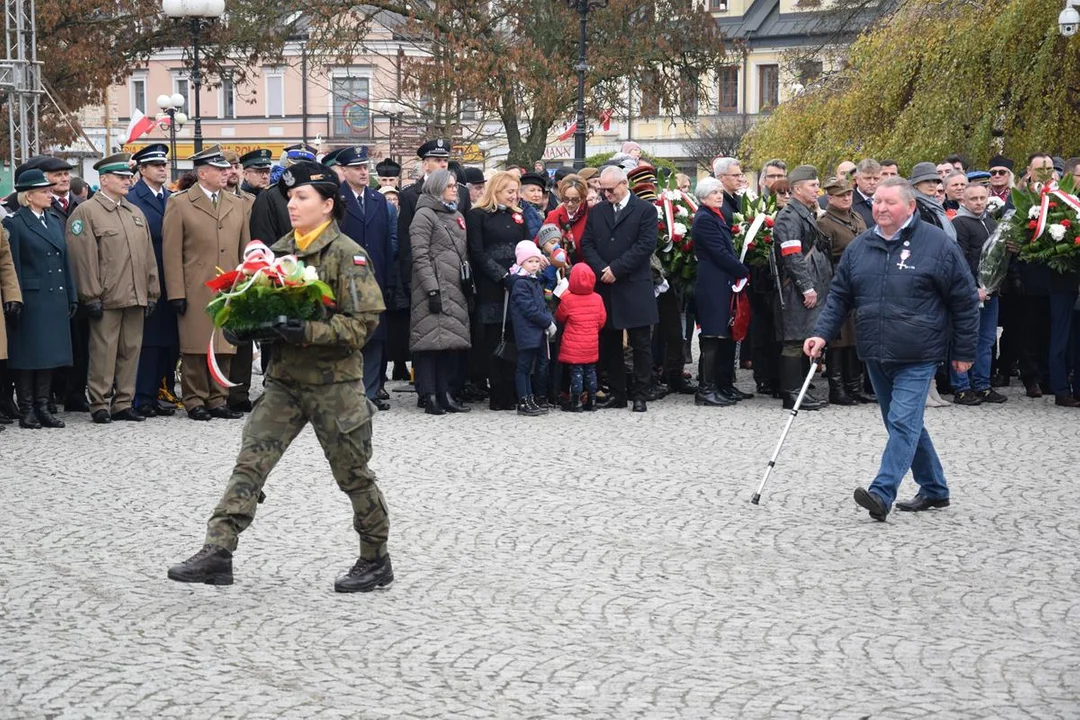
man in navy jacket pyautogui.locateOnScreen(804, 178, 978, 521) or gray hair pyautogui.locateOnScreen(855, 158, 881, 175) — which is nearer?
man in navy jacket pyautogui.locateOnScreen(804, 178, 978, 521)

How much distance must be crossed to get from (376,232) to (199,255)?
153 cm

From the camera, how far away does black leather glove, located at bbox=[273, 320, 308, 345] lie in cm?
701

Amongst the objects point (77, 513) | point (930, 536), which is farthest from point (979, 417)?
point (77, 513)

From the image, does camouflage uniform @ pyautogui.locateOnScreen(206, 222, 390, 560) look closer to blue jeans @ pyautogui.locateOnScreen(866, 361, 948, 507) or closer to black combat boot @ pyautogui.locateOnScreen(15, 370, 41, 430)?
blue jeans @ pyautogui.locateOnScreen(866, 361, 948, 507)

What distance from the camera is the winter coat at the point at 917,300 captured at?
9297 millimetres

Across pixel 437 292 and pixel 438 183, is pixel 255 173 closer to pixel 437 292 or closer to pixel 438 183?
pixel 438 183

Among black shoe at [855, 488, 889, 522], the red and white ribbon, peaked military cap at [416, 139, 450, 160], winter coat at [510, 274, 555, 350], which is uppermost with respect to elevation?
peaked military cap at [416, 139, 450, 160]

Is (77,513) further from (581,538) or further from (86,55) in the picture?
(86,55)

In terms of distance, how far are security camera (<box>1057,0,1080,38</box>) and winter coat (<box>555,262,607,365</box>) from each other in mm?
10407

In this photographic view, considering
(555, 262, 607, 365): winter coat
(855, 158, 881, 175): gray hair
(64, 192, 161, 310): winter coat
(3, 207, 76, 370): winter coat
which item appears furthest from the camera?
(855, 158, 881, 175): gray hair

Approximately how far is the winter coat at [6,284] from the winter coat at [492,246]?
3.77 metres

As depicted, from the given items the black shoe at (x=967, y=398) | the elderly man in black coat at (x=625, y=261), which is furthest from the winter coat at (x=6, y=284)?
the black shoe at (x=967, y=398)

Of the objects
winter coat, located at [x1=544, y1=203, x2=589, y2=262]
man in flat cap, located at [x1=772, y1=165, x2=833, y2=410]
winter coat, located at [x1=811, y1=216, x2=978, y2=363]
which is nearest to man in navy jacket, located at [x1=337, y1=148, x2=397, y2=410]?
winter coat, located at [x1=544, y1=203, x2=589, y2=262]

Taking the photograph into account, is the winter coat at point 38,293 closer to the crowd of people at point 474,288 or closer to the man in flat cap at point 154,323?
the crowd of people at point 474,288
